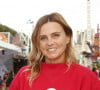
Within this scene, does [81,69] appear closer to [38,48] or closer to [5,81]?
[38,48]

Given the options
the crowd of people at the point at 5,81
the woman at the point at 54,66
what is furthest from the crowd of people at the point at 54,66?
the crowd of people at the point at 5,81

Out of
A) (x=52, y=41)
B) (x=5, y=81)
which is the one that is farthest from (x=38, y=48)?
(x=5, y=81)

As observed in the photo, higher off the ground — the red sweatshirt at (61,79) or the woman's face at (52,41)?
the woman's face at (52,41)

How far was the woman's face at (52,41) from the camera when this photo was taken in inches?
69.0

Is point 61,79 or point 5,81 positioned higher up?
point 61,79

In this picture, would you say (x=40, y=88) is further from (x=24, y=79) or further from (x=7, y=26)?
(x=7, y=26)

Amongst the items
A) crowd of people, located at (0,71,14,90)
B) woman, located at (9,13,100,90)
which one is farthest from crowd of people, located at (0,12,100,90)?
crowd of people, located at (0,71,14,90)

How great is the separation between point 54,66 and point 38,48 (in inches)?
8.0

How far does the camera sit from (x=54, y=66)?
181 cm

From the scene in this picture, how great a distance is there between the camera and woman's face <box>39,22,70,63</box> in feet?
5.75

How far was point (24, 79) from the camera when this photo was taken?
1798 millimetres

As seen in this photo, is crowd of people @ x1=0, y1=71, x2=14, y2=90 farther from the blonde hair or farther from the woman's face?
the woman's face

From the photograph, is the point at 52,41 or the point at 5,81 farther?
the point at 5,81

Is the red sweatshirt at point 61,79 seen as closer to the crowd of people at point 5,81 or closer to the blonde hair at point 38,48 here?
the blonde hair at point 38,48
